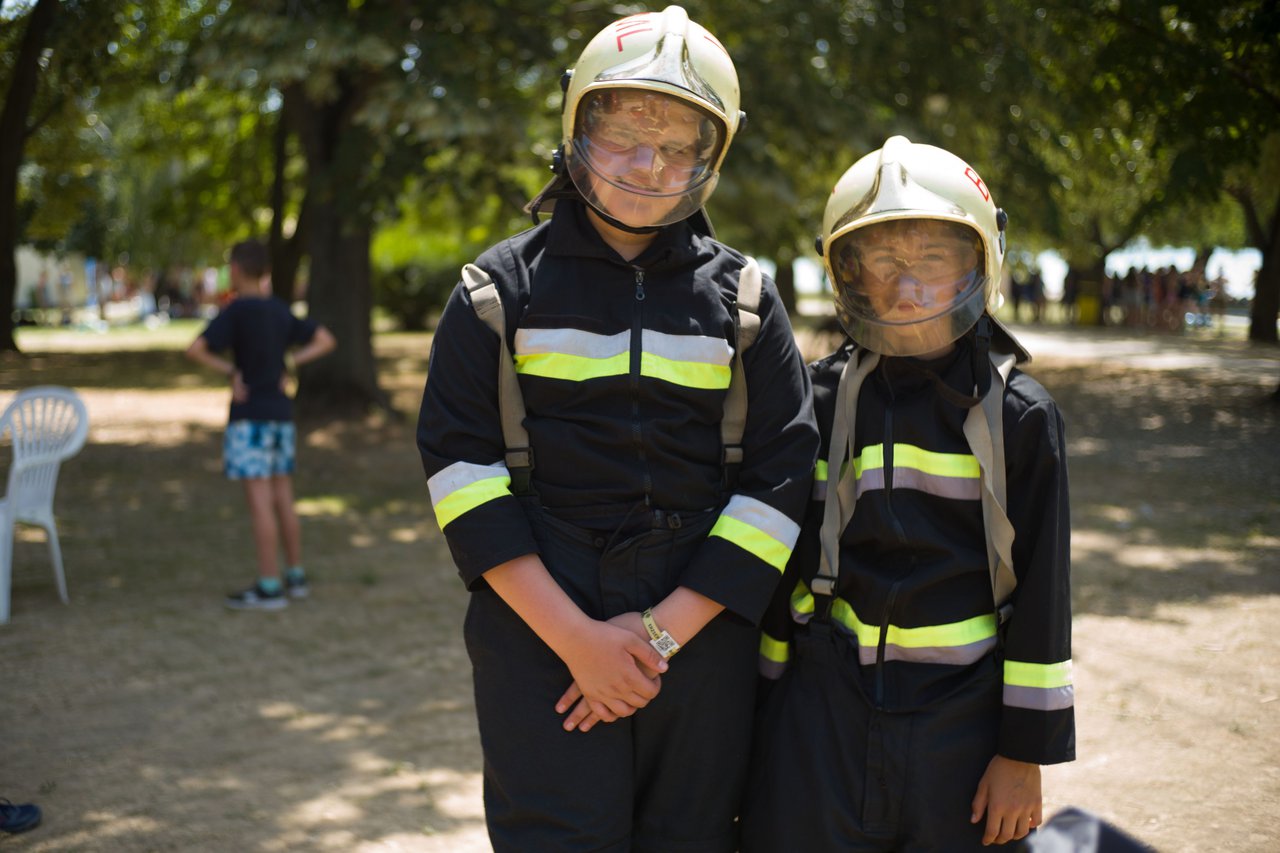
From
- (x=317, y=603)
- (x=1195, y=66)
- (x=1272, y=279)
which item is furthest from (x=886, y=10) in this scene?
(x=1272, y=279)

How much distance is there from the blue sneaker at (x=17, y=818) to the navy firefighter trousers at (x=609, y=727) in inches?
89.1

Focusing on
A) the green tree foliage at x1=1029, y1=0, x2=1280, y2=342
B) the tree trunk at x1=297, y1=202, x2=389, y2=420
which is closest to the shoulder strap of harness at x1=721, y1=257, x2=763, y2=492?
the green tree foliage at x1=1029, y1=0, x2=1280, y2=342

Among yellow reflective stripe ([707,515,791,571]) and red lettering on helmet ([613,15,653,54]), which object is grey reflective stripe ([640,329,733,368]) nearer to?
yellow reflective stripe ([707,515,791,571])

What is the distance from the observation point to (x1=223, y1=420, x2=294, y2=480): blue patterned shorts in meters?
6.42

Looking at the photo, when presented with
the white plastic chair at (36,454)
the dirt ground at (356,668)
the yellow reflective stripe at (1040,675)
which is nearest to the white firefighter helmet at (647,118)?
the yellow reflective stripe at (1040,675)

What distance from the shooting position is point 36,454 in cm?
651

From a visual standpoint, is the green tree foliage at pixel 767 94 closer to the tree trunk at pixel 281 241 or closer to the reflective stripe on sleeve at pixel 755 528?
the tree trunk at pixel 281 241

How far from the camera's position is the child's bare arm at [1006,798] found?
2.29 meters

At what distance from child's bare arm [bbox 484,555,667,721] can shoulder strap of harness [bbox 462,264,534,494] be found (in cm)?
18

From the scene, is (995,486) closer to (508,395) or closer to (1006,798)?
(1006,798)

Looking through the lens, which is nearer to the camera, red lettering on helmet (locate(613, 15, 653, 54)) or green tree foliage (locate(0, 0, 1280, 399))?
red lettering on helmet (locate(613, 15, 653, 54))

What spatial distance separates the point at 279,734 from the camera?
15.7 feet

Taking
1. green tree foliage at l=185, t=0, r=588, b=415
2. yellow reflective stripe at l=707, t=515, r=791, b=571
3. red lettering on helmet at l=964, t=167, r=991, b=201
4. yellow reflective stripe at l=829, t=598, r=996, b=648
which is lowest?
yellow reflective stripe at l=829, t=598, r=996, b=648

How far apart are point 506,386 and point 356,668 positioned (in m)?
3.74
